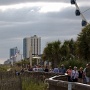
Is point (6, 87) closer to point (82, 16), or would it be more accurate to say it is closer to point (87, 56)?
point (87, 56)

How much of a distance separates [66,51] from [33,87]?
154 ft

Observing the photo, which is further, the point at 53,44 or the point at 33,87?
the point at 53,44

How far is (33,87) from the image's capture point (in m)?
26.4

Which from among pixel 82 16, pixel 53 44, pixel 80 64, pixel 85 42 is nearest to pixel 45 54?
pixel 53 44

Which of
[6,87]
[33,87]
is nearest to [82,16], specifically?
[33,87]

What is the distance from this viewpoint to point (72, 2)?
1901 inches

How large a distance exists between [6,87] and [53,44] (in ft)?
166

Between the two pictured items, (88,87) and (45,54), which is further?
(45,54)

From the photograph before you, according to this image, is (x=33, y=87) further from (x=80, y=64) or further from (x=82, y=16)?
(x=82, y=16)

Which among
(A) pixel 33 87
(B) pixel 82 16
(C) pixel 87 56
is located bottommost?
(A) pixel 33 87

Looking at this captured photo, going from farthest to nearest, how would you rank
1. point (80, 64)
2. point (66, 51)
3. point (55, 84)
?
point (66, 51) < point (80, 64) < point (55, 84)

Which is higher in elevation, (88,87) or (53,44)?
(53,44)

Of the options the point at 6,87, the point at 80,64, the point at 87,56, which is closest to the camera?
the point at 6,87

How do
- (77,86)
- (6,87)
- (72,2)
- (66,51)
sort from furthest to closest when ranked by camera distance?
(66,51)
(72,2)
(6,87)
(77,86)
